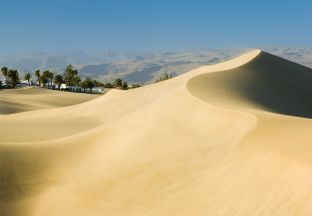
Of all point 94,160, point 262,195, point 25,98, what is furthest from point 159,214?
point 25,98

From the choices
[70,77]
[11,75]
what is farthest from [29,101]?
[70,77]

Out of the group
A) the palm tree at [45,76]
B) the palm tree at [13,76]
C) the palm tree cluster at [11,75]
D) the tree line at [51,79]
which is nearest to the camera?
the palm tree at [13,76]

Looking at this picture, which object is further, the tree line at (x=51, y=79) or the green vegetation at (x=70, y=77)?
the green vegetation at (x=70, y=77)

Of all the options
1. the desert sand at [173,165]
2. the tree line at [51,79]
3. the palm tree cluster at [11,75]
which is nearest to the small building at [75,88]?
the tree line at [51,79]

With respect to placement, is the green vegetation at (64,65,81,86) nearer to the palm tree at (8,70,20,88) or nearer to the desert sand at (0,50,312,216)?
the palm tree at (8,70,20,88)

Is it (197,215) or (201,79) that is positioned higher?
(201,79)

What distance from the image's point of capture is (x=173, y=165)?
16.7 meters

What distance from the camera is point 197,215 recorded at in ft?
42.9

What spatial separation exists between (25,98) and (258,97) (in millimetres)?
55134

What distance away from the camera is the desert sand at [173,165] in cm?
1310

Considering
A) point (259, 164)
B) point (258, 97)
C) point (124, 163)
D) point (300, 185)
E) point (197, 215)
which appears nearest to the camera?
point (300, 185)

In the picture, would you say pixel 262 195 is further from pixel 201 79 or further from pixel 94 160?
pixel 201 79

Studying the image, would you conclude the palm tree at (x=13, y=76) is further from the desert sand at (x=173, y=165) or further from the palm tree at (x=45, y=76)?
the desert sand at (x=173, y=165)

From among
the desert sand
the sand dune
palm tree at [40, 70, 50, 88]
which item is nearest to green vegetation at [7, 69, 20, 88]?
palm tree at [40, 70, 50, 88]
